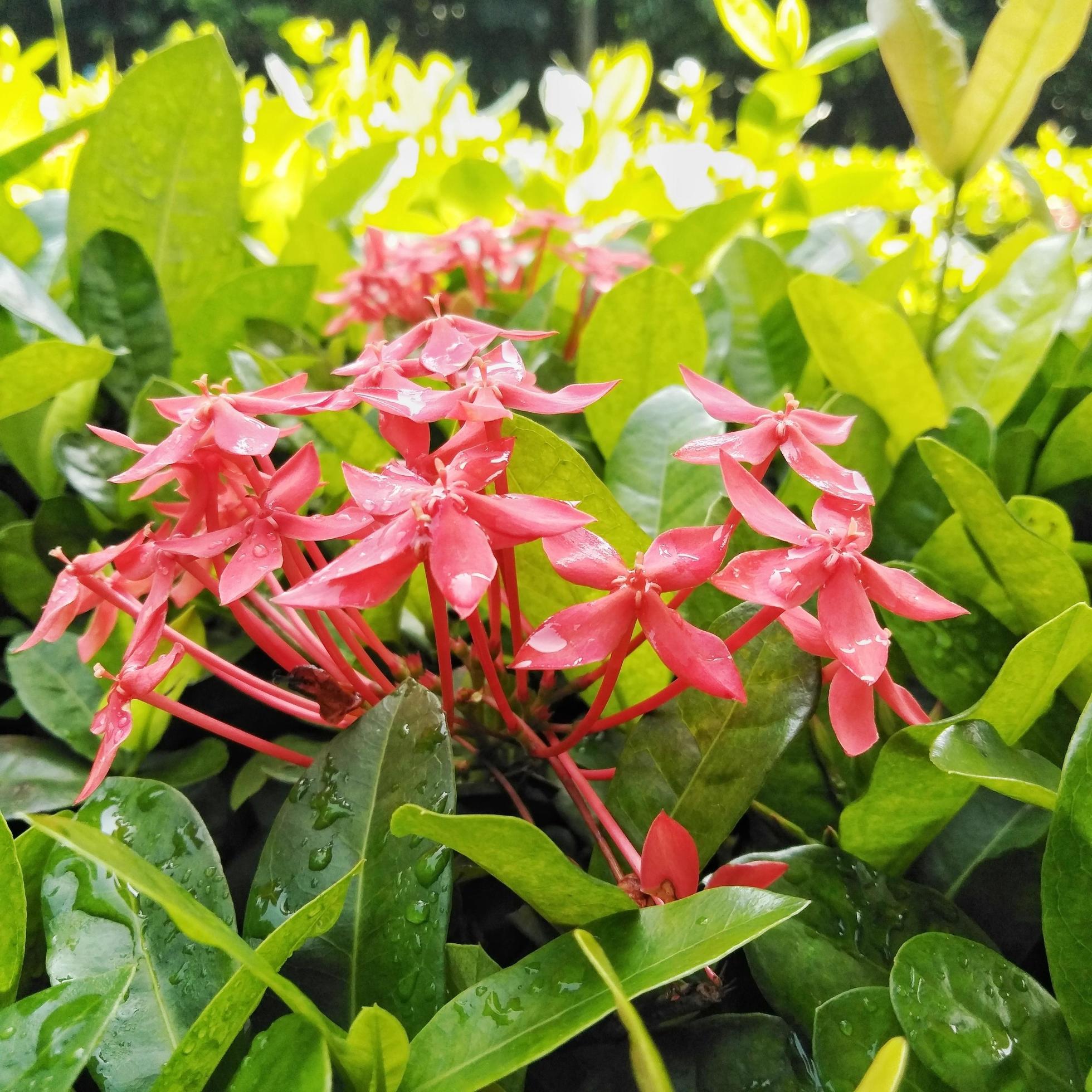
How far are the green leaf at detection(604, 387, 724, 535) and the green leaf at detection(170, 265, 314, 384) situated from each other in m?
0.35

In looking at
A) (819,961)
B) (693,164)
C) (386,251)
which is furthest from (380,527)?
(693,164)

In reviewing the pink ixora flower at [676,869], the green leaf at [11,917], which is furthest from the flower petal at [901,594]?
the green leaf at [11,917]

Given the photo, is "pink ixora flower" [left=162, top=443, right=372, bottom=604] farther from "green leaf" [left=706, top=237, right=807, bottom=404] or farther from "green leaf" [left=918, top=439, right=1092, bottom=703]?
"green leaf" [left=706, top=237, right=807, bottom=404]

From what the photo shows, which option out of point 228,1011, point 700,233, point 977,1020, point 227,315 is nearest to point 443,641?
point 228,1011

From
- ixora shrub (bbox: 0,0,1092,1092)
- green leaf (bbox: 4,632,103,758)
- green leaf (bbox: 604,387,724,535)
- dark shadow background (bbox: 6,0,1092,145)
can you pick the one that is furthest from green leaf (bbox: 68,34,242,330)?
dark shadow background (bbox: 6,0,1092,145)

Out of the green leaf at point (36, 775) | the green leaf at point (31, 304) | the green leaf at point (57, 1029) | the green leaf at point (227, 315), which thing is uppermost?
the green leaf at point (31, 304)

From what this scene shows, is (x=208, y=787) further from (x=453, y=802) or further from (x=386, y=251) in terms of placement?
(x=386, y=251)

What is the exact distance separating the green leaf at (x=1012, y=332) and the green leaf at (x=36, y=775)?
0.66 metres

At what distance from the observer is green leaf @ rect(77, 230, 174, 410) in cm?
74

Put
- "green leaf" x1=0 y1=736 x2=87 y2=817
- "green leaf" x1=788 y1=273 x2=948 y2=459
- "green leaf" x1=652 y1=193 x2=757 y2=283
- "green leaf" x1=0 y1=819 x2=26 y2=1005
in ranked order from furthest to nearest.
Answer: "green leaf" x1=652 y1=193 x2=757 y2=283 < "green leaf" x1=788 y1=273 x2=948 y2=459 < "green leaf" x1=0 y1=736 x2=87 y2=817 < "green leaf" x1=0 y1=819 x2=26 y2=1005

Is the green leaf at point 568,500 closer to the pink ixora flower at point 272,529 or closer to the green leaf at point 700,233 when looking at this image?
the pink ixora flower at point 272,529

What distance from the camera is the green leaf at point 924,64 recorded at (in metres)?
0.69

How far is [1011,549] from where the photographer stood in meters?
0.48

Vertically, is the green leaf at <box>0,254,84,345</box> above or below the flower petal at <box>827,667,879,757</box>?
above
